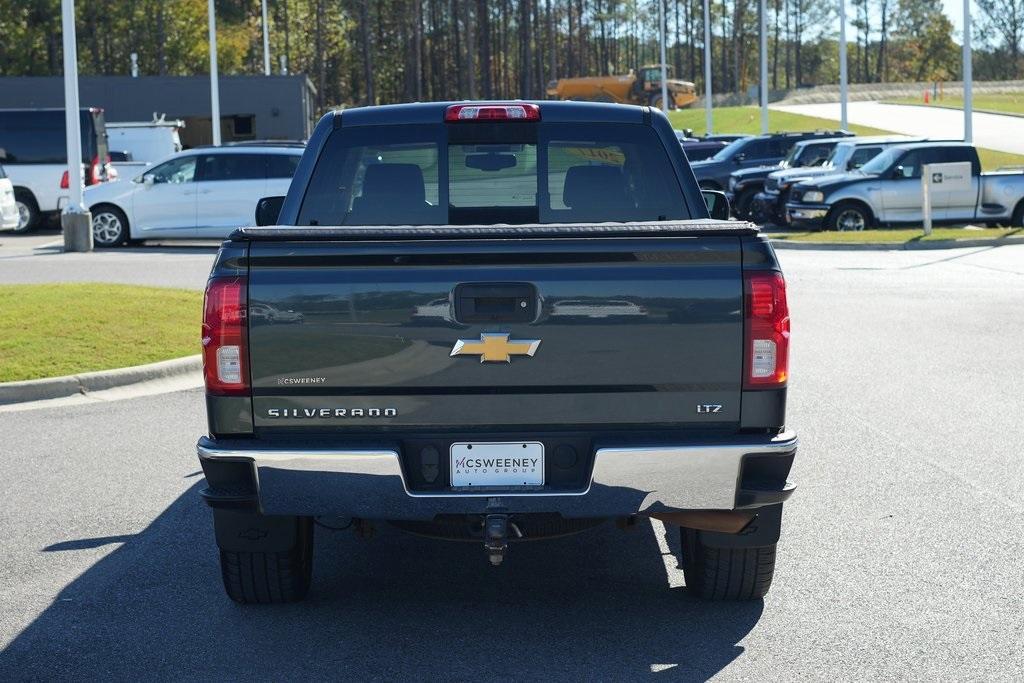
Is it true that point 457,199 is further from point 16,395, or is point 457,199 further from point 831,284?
point 831,284

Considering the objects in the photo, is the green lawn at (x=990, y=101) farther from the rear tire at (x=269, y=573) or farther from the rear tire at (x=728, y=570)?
the rear tire at (x=269, y=573)

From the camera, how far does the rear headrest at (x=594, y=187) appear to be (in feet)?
21.1

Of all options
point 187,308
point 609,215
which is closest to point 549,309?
point 609,215

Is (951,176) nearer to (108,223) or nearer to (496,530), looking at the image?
(108,223)

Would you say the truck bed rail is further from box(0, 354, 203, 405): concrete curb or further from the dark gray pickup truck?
box(0, 354, 203, 405): concrete curb

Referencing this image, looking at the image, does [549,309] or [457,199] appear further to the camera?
[457,199]

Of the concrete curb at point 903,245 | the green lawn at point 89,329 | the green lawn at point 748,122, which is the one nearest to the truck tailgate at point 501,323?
the green lawn at point 89,329

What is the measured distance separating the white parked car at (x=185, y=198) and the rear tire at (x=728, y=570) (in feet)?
65.9

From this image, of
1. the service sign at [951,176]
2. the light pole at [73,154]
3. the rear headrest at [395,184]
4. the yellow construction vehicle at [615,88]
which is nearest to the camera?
the rear headrest at [395,184]

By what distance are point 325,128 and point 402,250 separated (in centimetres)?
209

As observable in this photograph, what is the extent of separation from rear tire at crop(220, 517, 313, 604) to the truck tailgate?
2.96 feet

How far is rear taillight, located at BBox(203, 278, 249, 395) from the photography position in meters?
4.68

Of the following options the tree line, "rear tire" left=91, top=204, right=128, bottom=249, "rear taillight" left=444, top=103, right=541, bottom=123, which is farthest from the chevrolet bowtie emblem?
the tree line

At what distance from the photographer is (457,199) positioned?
6.52 meters
